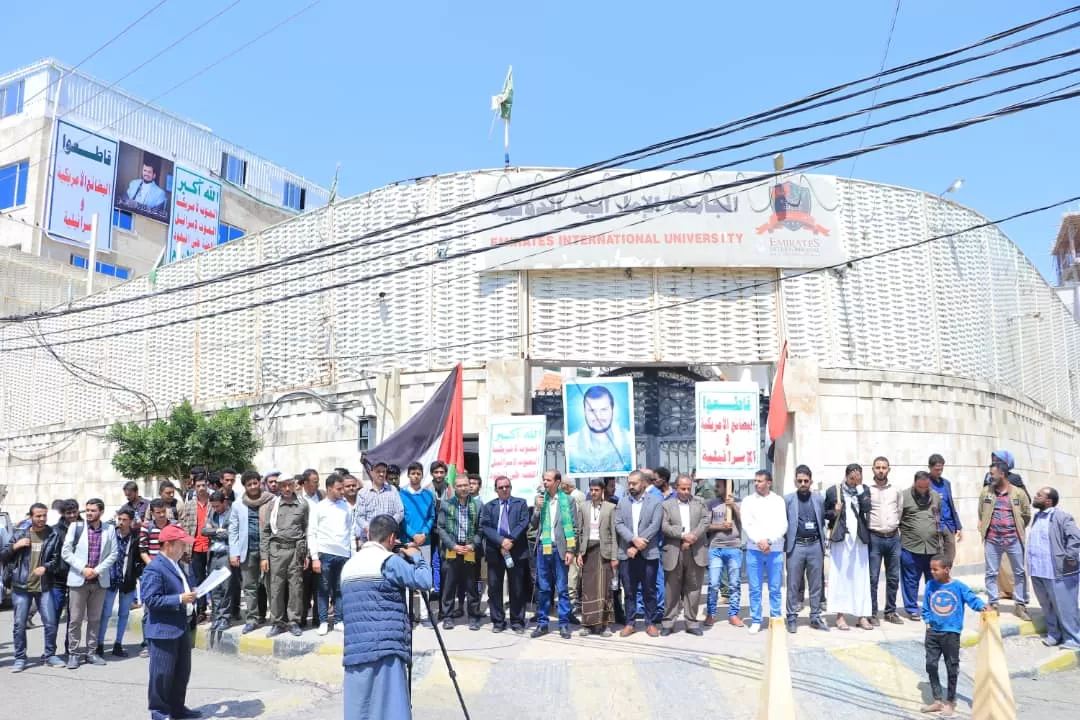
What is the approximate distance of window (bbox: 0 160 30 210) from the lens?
35.1 meters

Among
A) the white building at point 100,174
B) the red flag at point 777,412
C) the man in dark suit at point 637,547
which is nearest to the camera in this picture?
the man in dark suit at point 637,547

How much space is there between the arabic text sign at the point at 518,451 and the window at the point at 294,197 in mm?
40094

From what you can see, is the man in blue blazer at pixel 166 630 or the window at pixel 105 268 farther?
the window at pixel 105 268

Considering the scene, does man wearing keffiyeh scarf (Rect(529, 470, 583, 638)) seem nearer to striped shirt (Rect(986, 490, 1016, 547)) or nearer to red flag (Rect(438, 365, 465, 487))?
red flag (Rect(438, 365, 465, 487))

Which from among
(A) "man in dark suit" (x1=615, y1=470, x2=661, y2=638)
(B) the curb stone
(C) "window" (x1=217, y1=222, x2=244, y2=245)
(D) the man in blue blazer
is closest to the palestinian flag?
→ (A) "man in dark suit" (x1=615, y1=470, x2=661, y2=638)

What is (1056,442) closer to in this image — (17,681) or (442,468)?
(442,468)

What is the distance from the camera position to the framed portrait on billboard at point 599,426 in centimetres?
1172

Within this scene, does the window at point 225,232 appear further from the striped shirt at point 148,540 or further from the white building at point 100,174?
the striped shirt at point 148,540

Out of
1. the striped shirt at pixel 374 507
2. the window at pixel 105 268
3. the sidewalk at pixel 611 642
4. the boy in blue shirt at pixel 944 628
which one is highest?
the window at pixel 105 268

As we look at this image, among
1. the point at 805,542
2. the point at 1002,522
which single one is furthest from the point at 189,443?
the point at 1002,522

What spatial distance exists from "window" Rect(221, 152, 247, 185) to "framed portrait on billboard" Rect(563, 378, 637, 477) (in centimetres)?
3780

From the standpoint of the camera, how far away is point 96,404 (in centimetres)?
1889

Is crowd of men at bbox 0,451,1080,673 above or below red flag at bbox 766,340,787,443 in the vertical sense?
below

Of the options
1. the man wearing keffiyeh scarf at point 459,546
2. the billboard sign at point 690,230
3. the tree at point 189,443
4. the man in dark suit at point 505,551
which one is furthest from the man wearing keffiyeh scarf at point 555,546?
the tree at point 189,443
